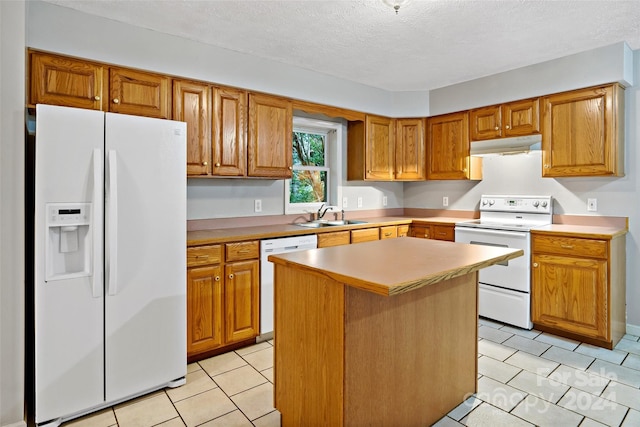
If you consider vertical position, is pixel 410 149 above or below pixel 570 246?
above

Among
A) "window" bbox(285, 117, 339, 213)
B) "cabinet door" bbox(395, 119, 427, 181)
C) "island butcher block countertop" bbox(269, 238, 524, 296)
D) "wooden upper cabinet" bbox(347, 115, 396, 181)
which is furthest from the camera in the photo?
"cabinet door" bbox(395, 119, 427, 181)

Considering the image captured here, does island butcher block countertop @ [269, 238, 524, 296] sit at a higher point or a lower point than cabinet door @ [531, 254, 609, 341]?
higher

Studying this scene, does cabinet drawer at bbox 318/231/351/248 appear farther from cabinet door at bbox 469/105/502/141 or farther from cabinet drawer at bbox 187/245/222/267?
cabinet door at bbox 469/105/502/141

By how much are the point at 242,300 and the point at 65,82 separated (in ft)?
6.24

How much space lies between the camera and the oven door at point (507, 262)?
10.8 ft

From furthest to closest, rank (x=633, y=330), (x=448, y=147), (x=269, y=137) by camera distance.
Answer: (x=448, y=147) → (x=269, y=137) → (x=633, y=330)

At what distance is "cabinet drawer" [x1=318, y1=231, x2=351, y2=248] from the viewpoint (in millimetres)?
3408

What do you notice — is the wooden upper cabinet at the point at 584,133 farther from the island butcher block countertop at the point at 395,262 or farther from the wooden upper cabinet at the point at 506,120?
the island butcher block countertop at the point at 395,262

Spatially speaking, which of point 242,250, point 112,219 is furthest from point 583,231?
point 112,219

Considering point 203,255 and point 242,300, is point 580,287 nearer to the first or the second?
point 242,300

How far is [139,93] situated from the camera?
2.70 m

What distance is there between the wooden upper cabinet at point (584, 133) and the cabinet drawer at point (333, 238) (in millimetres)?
1943

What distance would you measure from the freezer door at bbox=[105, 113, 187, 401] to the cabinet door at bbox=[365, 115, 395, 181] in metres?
2.37

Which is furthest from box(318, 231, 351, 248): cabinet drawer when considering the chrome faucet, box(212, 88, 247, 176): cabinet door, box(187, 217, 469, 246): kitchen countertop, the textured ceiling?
the textured ceiling
